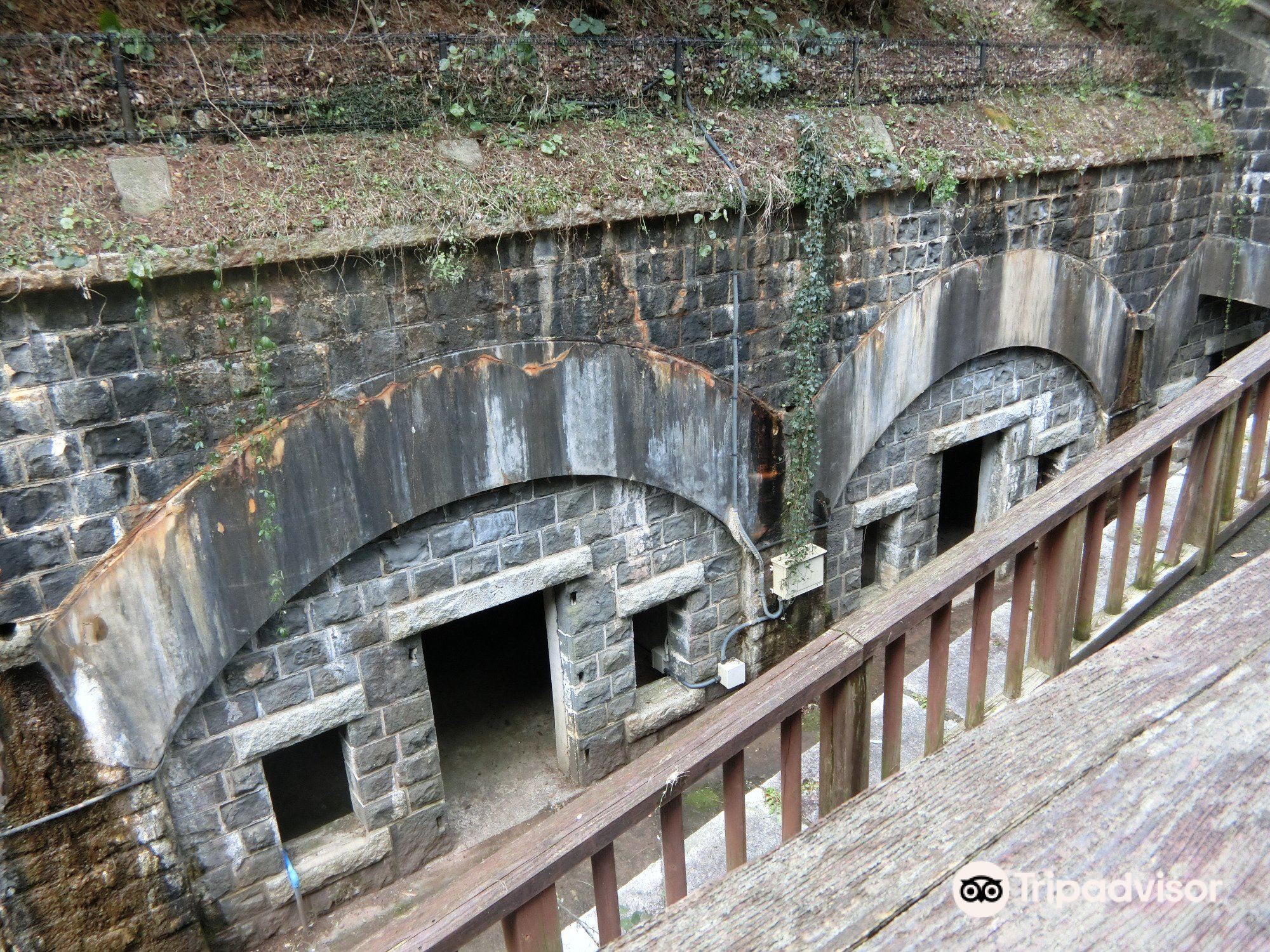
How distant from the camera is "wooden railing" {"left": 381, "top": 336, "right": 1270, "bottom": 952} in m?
1.59

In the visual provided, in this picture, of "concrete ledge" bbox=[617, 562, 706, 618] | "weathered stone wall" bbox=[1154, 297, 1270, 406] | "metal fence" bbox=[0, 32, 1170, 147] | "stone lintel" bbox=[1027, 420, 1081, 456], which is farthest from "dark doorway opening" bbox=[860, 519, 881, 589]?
"metal fence" bbox=[0, 32, 1170, 147]

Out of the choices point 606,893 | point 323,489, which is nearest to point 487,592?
point 323,489

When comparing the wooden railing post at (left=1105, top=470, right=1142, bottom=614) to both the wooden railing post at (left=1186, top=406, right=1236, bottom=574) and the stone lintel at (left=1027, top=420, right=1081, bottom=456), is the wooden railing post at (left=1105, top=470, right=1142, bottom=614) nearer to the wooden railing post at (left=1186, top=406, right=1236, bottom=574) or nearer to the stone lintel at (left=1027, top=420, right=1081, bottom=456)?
the wooden railing post at (left=1186, top=406, right=1236, bottom=574)

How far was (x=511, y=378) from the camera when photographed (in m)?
4.67

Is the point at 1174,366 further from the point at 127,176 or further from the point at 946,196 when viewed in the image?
the point at 127,176

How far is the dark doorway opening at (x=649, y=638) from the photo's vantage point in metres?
6.34

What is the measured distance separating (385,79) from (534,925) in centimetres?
408

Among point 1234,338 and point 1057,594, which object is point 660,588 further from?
point 1234,338

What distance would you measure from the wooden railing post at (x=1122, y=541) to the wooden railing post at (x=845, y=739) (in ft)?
3.43

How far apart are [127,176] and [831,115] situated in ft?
13.5

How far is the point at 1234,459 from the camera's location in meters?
2.96

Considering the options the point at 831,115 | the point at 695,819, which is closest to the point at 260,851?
the point at 695,819

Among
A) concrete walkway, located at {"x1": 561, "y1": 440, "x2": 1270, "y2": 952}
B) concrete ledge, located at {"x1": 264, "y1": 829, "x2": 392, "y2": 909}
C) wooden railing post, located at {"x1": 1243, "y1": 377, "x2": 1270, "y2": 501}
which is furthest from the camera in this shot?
concrete ledge, located at {"x1": 264, "y1": 829, "x2": 392, "y2": 909}

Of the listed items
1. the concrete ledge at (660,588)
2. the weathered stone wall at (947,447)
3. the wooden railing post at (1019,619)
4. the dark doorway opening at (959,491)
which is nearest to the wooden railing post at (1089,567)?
the wooden railing post at (1019,619)
